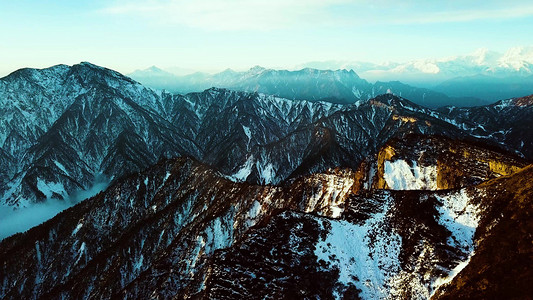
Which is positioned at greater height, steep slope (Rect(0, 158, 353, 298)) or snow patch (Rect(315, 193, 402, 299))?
snow patch (Rect(315, 193, 402, 299))

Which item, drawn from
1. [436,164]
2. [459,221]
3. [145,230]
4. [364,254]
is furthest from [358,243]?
[145,230]

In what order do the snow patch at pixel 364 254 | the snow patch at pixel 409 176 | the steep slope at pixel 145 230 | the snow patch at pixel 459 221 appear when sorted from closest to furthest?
the snow patch at pixel 459 221 < the snow patch at pixel 364 254 < the snow patch at pixel 409 176 < the steep slope at pixel 145 230

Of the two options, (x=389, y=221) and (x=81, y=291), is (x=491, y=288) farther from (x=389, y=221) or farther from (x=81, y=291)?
(x=81, y=291)

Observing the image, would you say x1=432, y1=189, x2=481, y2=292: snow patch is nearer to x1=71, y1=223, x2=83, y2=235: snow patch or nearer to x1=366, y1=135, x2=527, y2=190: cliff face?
x1=366, y1=135, x2=527, y2=190: cliff face

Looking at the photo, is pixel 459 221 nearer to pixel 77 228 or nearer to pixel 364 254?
pixel 364 254

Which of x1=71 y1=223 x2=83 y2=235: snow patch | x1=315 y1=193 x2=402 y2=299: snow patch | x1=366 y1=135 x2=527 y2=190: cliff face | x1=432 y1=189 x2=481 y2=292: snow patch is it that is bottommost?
x1=71 y1=223 x2=83 y2=235: snow patch

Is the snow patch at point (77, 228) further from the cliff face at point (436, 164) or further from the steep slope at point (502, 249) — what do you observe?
A: the steep slope at point (502, 249)

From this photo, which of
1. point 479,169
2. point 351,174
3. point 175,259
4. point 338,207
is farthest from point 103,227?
point 479,169

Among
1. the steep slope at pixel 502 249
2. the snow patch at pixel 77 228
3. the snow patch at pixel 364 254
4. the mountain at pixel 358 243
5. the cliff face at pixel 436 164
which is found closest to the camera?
the steep slope at pixel 502 249

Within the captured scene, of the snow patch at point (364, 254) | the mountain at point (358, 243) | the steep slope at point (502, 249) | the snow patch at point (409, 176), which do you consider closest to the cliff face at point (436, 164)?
the snow patch at point (409, 176)

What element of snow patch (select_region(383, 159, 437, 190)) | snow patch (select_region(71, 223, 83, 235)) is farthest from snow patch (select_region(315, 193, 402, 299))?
snow patch (select_region(71, 223, 83, 235))

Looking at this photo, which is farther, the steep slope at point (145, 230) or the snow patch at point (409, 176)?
the steep slope at point (145, 230)
